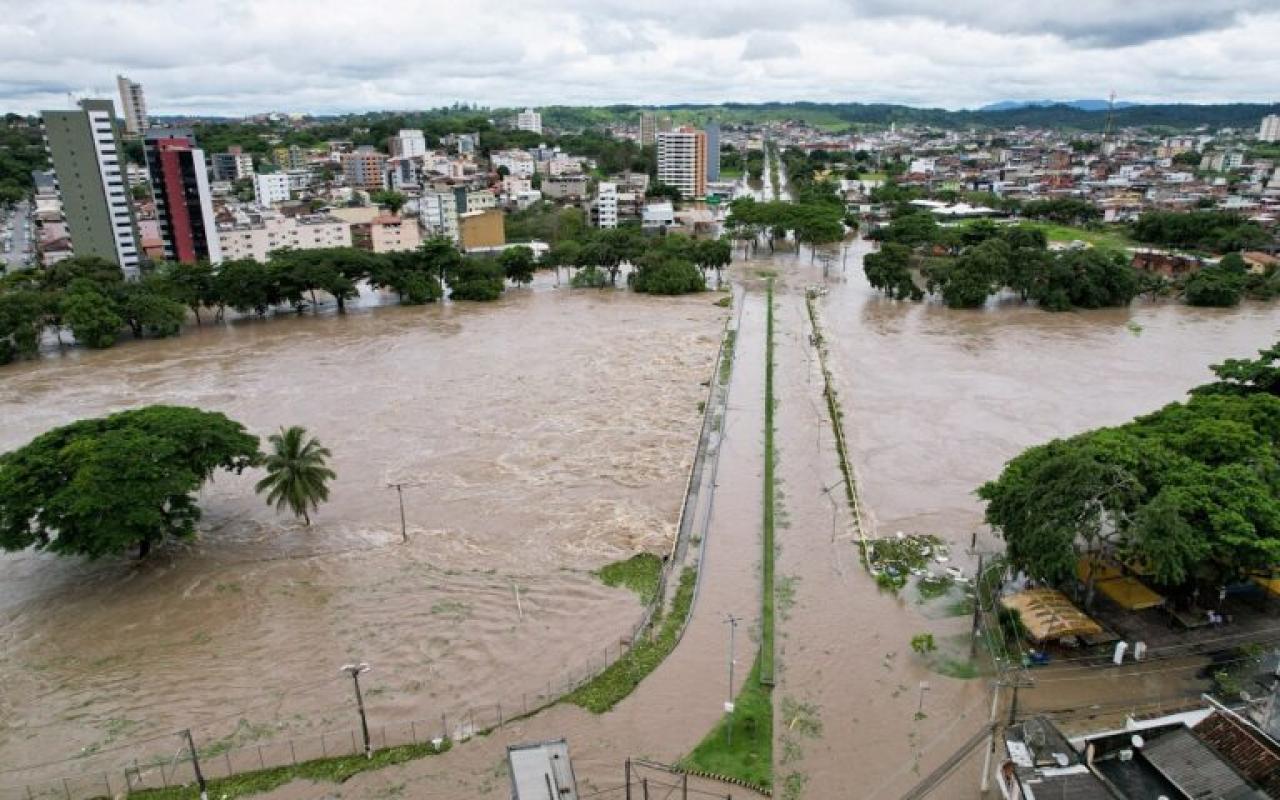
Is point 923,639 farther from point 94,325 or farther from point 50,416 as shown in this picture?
point 94,325

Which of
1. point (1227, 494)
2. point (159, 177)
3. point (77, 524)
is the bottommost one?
point (77, 524)

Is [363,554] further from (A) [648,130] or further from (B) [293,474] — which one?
(A) [648,130]

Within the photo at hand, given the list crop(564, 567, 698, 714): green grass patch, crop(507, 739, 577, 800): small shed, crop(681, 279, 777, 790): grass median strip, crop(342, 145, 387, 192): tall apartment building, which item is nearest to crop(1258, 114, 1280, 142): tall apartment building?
crop(342, 145, 387, 192): tall apartment building

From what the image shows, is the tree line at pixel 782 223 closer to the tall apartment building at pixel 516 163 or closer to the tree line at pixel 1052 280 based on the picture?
the tree line at pixel 1052 280

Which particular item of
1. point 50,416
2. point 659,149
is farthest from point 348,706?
point 659,149

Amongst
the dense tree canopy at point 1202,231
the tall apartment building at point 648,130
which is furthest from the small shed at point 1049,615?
the tall apartment building at point 648,130
